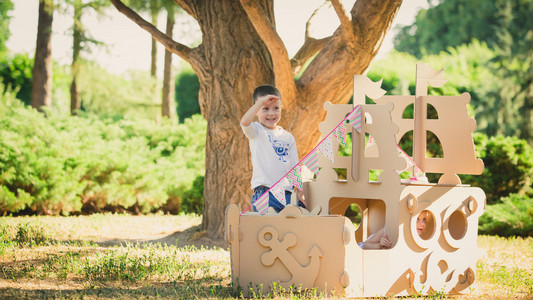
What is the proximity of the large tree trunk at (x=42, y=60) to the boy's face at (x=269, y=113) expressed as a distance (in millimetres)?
9932

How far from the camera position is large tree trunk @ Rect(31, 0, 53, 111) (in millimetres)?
12289

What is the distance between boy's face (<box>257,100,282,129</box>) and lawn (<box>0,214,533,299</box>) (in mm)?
1258

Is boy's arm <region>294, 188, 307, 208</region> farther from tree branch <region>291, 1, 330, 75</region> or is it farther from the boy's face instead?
tree branch <region>291, 1, 330, 75</region>

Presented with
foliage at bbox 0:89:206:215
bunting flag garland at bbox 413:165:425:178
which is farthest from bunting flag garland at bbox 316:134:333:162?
foliage at bbox 0:89:206:215

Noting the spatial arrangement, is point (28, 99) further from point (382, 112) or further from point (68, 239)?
point (382, 112)

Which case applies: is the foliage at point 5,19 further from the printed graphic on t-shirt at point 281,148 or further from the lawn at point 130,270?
the printed graphic on t-shirt at point 281,148

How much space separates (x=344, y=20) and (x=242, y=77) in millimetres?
1388

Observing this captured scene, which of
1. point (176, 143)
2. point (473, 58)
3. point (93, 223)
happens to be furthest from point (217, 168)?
point (473, 58)

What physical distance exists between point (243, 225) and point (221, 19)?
344 cm

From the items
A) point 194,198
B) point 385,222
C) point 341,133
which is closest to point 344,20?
point 341,133

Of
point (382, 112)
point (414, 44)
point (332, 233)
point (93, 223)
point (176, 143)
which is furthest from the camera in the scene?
point (414, 44)

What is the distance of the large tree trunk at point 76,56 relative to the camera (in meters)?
12.4

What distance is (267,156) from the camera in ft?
12.9

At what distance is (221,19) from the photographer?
6.15 meters
